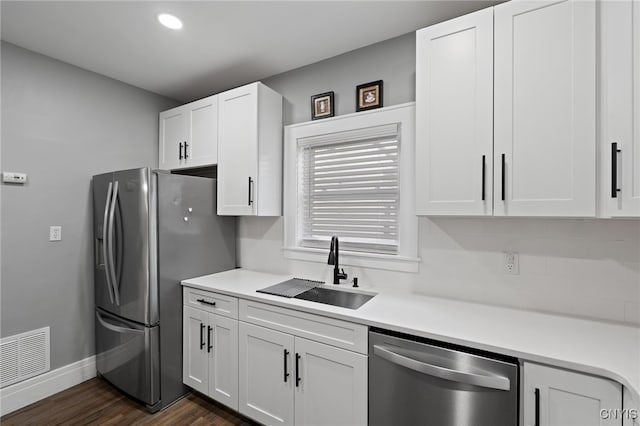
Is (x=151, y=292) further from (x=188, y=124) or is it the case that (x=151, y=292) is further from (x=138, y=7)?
(x=138, y=7)

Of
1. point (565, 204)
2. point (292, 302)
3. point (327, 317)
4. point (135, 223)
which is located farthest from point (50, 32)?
point (565, 204)

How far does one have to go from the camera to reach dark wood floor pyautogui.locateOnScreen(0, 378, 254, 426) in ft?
6.85

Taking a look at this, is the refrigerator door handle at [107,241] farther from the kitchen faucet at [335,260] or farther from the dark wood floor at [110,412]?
the kitchen faucet at [335,260]

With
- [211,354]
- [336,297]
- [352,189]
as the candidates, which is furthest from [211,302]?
[352,189]

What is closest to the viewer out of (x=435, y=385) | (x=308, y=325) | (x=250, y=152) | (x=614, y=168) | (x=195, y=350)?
(x=614, y=168)

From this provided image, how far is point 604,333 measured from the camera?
138 centimetres

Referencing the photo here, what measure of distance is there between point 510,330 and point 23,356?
325 centimetres

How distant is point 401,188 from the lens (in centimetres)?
208

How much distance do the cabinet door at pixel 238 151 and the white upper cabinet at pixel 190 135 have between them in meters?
0.12

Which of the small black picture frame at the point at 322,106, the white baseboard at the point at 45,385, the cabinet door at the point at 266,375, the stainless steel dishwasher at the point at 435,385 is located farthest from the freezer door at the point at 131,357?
the small black picture frame at the point at 322,106

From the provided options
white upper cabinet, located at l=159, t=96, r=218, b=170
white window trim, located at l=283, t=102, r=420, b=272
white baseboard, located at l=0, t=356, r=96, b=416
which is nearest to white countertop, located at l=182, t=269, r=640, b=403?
white window trim, located at l=283, t=102, r=420, b=272

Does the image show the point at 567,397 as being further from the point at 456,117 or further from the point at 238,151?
the point at 238,151

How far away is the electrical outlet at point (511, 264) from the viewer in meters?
1.75

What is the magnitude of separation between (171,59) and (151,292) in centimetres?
183
